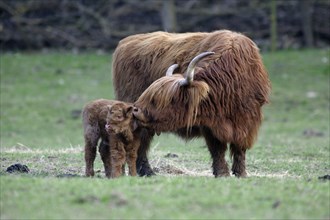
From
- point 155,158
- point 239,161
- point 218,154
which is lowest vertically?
point 155,158

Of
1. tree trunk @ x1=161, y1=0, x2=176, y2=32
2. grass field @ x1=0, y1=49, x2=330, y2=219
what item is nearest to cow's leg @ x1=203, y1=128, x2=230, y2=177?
grass field @ x1=0, y1=49, x2=330, y2=219

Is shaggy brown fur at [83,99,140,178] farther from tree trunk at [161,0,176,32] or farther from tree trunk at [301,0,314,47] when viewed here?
tree trunk at [301,0,314,47]

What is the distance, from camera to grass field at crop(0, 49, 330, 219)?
302 inches

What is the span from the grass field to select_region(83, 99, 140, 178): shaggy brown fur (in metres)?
0.35

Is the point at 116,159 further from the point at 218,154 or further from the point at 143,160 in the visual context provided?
the point at 143,160

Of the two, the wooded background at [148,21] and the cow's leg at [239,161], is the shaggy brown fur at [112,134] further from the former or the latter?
the wooded background at [148,21]

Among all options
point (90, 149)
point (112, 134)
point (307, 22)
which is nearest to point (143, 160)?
point (90, 149)

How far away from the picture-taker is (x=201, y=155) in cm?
1378

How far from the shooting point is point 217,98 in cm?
986

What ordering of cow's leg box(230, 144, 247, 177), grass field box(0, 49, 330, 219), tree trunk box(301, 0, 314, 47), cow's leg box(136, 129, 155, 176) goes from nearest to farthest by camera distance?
grass field box(0, 49, 330, 219) < cow's leg box(230, 144, 247, 177) < cow's leg box(136, 129, 155, 176) < tree trunk box(301, 0, 314, 47)

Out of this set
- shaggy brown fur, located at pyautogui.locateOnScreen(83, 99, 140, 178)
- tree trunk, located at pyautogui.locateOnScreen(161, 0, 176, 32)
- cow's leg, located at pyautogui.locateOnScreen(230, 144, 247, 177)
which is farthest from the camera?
tree trunk, located at pyautogui.locateOnScreen(161, 0, 176, 32)

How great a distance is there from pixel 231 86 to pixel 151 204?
2624mm

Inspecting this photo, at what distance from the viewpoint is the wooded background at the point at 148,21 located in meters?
27.1

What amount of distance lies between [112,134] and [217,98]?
4.13 ft
